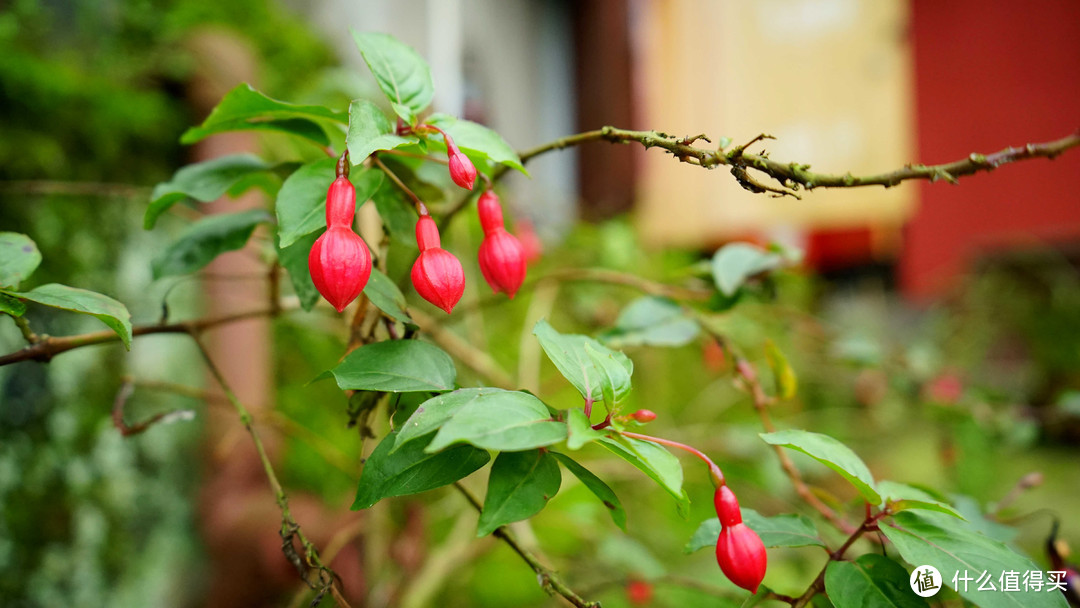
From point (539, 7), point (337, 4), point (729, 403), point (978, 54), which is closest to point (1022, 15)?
point (978, 54)

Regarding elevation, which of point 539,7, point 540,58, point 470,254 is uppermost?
point 539,7

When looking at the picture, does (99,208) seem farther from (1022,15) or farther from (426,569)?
(1022,15)

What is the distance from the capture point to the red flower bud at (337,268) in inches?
10.1

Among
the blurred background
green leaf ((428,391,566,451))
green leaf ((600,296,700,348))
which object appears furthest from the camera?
the blurred background

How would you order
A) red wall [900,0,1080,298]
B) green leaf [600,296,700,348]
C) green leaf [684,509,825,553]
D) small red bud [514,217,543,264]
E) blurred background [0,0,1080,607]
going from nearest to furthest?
1. green leaf [684,509,825,553]
2. green leaf [600,296,700,348]
3. blurred background [0,0,1080,607]
4. small red bud [514,217,543,264]
5. red wall [900,0,1080,298]

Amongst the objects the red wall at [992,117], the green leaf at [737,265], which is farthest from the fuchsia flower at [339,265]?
the red wall at [992,117]

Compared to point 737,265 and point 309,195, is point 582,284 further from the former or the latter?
point 309,195

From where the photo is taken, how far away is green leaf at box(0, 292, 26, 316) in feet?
0.89

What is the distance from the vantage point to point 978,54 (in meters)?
1.51

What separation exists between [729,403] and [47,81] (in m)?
1.55

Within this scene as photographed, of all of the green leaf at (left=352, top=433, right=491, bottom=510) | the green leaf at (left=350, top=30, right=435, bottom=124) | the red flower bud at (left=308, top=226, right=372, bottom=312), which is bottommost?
the green leaf at (left=352, top=433, right=491, bottom=510)

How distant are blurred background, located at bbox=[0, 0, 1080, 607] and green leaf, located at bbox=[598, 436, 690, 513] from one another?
160 mm

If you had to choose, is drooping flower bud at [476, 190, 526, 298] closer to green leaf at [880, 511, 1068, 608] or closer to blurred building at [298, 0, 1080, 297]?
green leaf at [880, 511, 1068, 608]

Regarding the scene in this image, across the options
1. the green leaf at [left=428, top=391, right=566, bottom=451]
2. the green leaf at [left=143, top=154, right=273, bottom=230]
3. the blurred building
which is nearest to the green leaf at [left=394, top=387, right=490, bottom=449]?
the green leaf at [left=428, top=391, right=566, bottom=451]
